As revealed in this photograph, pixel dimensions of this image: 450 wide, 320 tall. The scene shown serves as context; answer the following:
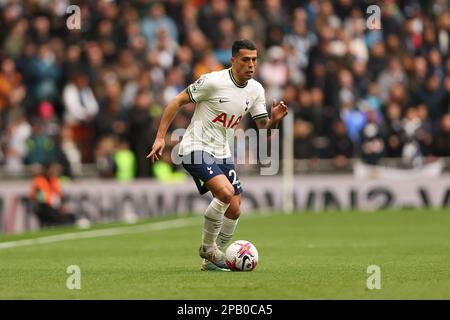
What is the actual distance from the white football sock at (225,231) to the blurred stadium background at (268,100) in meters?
11.9

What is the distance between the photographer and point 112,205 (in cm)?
2545

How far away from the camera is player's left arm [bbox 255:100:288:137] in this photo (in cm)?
1208

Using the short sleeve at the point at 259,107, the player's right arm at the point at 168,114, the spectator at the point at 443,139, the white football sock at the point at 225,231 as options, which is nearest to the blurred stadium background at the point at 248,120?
the spectator at the point at 443,139

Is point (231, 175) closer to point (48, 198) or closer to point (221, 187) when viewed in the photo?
point (221, 187)

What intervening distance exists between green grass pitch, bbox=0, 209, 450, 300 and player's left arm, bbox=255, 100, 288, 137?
1.56m

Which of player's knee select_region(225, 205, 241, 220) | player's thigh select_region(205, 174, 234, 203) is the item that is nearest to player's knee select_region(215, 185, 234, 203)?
player's thigh select_region(205, 174, 234, 203)

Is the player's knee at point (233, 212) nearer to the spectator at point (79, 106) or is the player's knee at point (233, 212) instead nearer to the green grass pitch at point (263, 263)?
the green grass pitch at point (263, 263)

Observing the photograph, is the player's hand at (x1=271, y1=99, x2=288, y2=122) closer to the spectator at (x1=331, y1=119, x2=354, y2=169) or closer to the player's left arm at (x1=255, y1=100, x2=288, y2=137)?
the player's left arm at (x1=255, y1=100, x2=288, y2=137)

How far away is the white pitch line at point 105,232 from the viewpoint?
18.4m

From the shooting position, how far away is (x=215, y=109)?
12.5 meters

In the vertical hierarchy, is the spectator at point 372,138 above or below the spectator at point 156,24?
below

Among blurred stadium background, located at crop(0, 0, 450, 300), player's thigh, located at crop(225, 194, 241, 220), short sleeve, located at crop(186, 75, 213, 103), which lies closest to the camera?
short sleeve, located at crop(186, 75, 213, 103)
